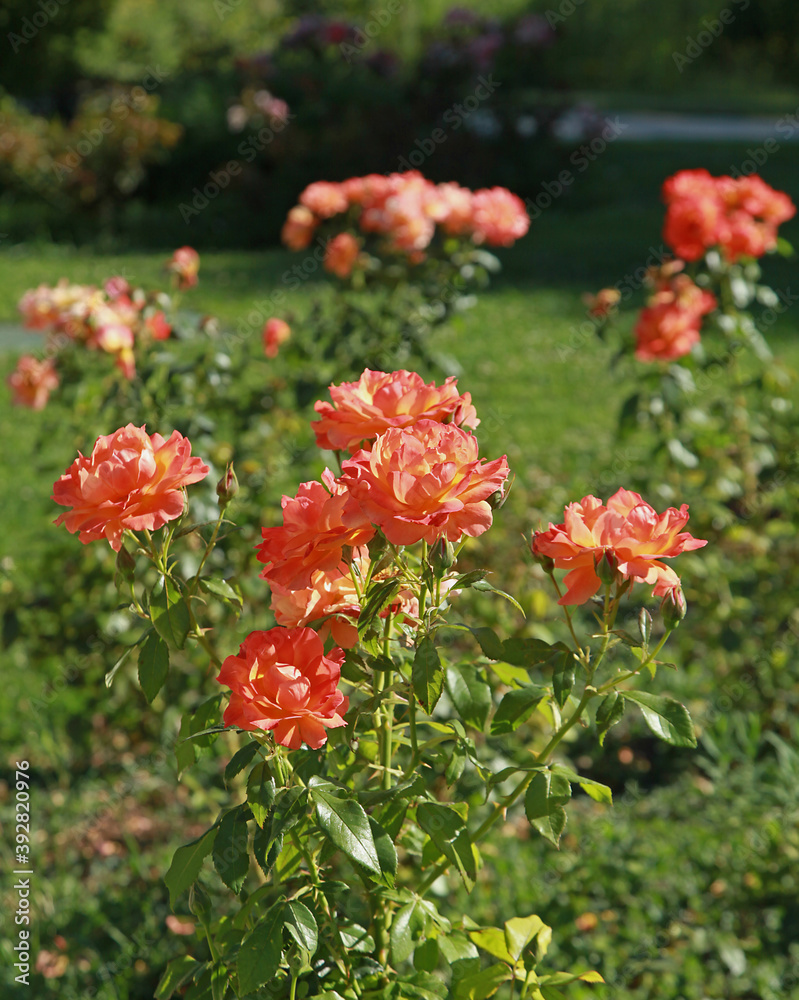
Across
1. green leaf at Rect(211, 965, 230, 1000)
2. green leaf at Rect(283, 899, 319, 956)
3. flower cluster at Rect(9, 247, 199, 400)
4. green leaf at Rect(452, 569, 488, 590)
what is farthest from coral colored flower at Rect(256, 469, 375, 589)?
flower cluster at Rect(9, 247, 199, 400)

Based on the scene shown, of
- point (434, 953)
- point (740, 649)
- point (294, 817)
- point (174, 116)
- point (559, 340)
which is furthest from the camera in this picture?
A: point (174, 116)

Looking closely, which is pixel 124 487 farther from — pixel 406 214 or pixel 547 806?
pixel 406 214

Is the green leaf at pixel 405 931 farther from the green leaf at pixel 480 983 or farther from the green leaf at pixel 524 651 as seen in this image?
the green leaf at pixel 524 651

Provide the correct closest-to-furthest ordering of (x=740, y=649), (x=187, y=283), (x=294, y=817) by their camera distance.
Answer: (x=294, y=817)
(x=187, y=283)
(x=740, y=649)

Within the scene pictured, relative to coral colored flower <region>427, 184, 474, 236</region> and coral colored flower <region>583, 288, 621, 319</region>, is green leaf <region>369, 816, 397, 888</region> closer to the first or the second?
coral colored flower <region>583, 288, 621, 319</region>

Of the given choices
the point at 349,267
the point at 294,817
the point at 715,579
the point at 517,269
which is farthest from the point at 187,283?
the point at 517,269

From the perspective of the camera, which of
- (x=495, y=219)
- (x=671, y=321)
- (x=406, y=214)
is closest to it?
(x=671, y=321)

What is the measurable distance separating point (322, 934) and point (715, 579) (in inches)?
71.5

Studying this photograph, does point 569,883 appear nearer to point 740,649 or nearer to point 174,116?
point 740,649

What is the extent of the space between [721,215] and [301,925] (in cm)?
226

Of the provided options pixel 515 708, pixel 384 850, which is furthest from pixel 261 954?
pixel 515 708

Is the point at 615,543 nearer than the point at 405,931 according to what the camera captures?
Yes

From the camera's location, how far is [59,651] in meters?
2.58

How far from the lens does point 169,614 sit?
1125 millimetres
